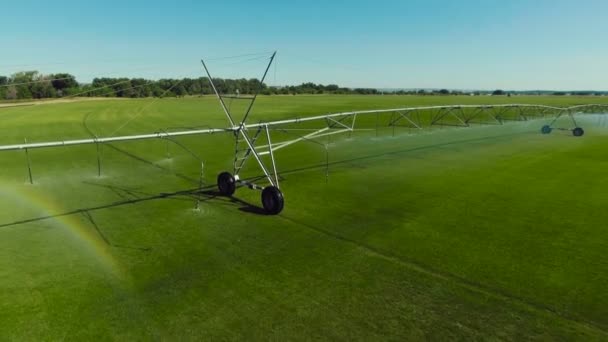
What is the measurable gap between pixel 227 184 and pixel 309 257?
1009cm

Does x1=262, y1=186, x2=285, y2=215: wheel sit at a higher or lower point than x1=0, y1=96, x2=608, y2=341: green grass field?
higher

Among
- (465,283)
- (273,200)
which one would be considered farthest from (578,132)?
(273,200)

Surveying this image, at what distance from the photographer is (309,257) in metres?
14.9

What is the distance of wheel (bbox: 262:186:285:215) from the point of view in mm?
19297

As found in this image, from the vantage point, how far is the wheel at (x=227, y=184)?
907 inches

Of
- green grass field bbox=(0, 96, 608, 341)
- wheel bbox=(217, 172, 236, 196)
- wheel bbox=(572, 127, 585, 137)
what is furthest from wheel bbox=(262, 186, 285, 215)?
wheel bbox=(572, 127, 585, 137)

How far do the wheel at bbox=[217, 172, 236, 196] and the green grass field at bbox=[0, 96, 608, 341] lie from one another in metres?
0.77

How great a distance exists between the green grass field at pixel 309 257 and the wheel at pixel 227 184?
2.51ft

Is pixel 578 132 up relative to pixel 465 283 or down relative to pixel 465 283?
up

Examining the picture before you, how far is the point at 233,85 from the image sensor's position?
85.4ft

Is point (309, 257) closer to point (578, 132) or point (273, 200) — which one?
point (273, 200)

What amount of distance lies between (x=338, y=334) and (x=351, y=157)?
28790 mm

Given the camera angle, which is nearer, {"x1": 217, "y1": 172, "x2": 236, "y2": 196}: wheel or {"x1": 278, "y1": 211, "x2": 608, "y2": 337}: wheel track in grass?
{"x1": 278, "y1": 211, "x2": 608, "y2": 337}: wheel track in grass

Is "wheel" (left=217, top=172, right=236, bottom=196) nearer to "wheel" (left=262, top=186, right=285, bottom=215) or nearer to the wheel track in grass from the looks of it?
"wheel" (left=262, top=186, right=285, bottom=215)
